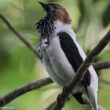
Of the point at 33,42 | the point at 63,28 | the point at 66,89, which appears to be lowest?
the point at 33,42

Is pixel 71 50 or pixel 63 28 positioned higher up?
pixel 63 28

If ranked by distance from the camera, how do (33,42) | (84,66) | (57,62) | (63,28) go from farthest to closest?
(33,42) → (63,28) → (57,62) → (84,66)

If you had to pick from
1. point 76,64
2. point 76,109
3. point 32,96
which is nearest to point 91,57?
point 76,64

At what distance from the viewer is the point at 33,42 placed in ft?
15.2

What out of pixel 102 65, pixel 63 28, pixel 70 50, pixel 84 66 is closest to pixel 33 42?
pixel 63 28

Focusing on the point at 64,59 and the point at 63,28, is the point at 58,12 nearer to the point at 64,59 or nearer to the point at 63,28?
the point at 63,28

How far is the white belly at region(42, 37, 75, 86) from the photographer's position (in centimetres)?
346

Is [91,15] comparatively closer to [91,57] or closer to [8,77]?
[8,77]

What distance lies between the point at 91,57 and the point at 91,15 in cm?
167

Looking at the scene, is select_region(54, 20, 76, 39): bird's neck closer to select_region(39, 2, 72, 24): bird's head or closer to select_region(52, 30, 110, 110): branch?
select_region(39, 2, 72, 24): bird's head

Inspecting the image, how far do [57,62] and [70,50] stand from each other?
0.16 meters

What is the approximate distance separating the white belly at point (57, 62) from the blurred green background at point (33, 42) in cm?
78

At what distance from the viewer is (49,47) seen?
11.4ft

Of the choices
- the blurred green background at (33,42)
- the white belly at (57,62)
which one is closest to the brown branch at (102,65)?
the white belly at (57,62)
